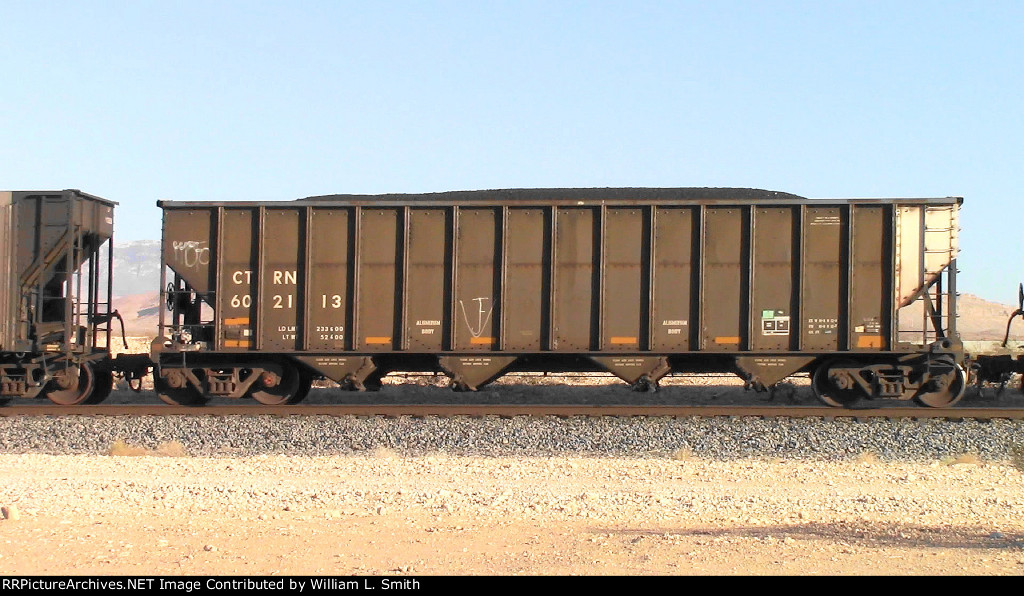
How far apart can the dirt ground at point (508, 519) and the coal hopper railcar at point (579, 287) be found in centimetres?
485

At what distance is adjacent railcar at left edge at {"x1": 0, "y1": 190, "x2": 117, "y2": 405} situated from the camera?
15438 mm

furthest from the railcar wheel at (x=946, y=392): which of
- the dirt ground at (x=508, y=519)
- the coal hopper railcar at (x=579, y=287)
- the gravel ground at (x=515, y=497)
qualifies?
the dirt ground at (x=508, y=519)

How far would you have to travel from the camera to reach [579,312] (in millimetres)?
15359

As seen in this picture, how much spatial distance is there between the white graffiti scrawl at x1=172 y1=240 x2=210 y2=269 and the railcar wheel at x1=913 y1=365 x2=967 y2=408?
A: 12.0m

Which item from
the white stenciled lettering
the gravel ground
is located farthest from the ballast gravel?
the white stenciled lettering

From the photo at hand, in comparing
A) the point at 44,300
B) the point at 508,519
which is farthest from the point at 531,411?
the point at 44,300

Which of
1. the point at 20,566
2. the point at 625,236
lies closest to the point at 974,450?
the point at 625,236

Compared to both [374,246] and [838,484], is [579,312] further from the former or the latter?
[838,484]

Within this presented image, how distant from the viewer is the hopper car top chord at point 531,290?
15234 mm

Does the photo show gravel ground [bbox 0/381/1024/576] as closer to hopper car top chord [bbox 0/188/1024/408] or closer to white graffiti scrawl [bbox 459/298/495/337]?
hopper car top chord [bbox 0/188/1024/408]

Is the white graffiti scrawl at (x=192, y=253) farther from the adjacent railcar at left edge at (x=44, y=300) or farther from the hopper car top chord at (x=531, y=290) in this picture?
the adjacent railcar at left edge at (x=44, y=300)

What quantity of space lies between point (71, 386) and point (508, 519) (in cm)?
1124

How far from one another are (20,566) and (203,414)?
8.81m
